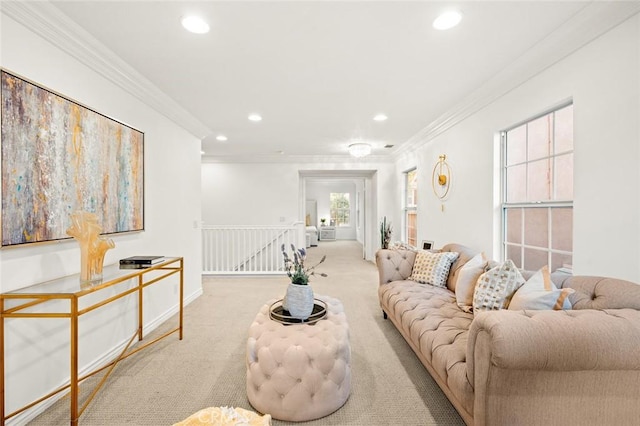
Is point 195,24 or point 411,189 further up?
point 195,24

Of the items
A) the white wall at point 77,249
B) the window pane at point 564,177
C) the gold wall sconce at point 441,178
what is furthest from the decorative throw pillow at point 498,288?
the white wall at point 77,249

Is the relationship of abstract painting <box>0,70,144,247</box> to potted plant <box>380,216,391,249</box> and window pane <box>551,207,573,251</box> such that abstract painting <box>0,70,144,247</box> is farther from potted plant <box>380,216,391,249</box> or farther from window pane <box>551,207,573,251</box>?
potted plant <box>380,216,391,249</box>

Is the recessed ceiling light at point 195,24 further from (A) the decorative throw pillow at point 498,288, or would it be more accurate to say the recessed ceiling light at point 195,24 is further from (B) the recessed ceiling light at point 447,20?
(A) the decorative throw pillow at point 498,288

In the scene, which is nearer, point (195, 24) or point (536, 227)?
point (195, 24)

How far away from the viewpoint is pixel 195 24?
75.2 inches

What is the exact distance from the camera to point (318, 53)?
89.5 inches

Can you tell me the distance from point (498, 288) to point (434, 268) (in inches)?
45.1

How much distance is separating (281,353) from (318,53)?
216cm

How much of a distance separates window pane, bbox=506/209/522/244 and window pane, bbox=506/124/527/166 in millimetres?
490

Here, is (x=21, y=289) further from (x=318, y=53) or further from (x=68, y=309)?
(x=318, y=53)

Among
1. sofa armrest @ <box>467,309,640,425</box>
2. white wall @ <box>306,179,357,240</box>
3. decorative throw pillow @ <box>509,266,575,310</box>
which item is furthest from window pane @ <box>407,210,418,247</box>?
white wall @ <box>306,179,357,240</box>

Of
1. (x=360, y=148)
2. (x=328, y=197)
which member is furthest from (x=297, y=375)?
(x=328, y=197)

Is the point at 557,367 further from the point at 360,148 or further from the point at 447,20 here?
the point at 360,148

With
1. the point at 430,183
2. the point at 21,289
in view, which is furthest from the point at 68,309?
the point at 430,183
